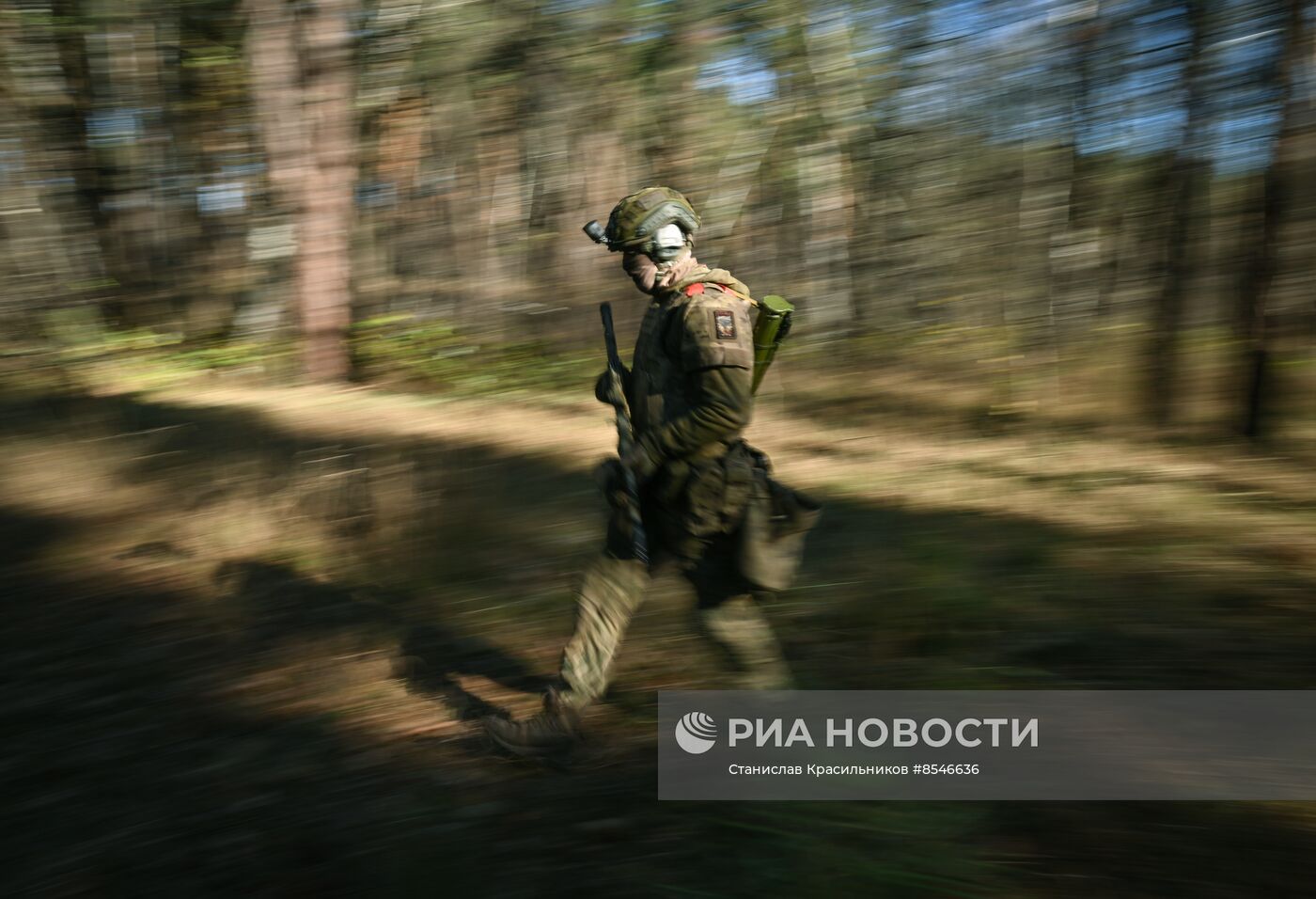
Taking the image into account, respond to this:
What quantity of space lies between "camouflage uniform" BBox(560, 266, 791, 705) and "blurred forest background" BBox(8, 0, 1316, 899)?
1.91 ft

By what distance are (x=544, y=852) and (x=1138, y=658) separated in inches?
108

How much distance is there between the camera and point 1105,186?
33.8ft

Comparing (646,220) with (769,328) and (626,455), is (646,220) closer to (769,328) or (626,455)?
(769,328)

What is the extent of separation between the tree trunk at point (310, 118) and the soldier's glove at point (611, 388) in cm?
1096

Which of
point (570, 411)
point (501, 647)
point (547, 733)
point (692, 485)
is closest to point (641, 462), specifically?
point (692, 485)

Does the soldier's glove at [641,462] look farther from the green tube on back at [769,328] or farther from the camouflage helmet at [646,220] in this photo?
the camouflage helmet at [646,220]

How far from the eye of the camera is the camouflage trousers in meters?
4.13

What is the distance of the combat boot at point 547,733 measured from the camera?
162 inches

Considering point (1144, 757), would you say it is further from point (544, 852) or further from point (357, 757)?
point (357, 757)

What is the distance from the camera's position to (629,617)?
13.6 feet

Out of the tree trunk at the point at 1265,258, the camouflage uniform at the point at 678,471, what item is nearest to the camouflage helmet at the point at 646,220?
the camouflage uniform at the point at 678,471

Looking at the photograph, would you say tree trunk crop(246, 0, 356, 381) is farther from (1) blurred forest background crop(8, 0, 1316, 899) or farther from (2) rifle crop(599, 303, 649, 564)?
(2) rifle crop(599, 303, 649, 564)

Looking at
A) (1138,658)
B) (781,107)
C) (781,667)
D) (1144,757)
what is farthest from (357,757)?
(781,107)

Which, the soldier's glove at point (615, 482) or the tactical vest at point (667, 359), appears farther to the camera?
the soldier's glove at point (615, 482)
